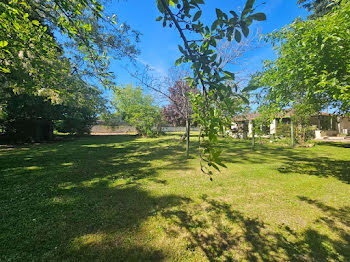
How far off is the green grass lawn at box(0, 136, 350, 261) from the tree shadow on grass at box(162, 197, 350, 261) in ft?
0.04

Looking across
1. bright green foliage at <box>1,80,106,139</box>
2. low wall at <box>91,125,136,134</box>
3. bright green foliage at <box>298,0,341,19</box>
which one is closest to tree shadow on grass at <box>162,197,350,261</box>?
bright green foliage at <box>1,80,106,139</box>

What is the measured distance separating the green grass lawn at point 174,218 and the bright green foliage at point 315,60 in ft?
7.20

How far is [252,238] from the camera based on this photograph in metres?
2.28

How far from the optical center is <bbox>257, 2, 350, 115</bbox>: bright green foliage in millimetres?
2885

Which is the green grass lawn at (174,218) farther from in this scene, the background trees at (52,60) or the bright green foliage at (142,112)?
the bright green foliage at (142,112)

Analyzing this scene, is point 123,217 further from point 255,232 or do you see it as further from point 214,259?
point 255,232

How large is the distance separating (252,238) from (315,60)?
369 centimetres

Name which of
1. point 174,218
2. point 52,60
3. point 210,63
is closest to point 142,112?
point 52,60

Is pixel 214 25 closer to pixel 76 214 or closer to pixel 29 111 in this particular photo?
pixel 76 214

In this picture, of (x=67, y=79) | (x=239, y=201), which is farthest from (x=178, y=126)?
(x=239, y=201)

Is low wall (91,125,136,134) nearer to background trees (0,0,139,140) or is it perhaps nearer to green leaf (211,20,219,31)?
background trees (0,0,139,140)

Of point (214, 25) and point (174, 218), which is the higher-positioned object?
point (214, 25)

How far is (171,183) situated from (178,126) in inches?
1356

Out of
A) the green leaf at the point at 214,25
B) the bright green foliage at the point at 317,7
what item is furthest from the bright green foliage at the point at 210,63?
the bright green foliage at the point at 317,7
